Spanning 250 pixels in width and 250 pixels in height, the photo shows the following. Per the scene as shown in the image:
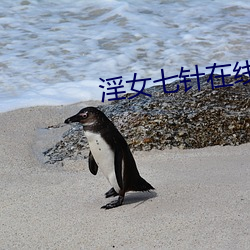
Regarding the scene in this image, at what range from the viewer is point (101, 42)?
9055 mm

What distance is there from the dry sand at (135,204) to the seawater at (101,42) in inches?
78.4

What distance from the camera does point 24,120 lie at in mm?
5910

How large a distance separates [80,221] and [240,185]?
1.04 meters

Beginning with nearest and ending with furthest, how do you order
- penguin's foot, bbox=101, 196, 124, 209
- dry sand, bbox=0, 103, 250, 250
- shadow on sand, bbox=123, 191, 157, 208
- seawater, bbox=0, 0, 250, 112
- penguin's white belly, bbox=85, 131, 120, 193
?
dry sand, bbox=0, 103, 250, 250
penguin's white belly, bbox=85, 131, 120, 193
penguin's foot, bbox=101, 196, 124, 209
shadow on sand, bbox=123, 191, 157, 208
seawater, bbox=0, 0, 250, 112

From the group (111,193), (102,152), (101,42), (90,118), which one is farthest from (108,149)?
(101,42)

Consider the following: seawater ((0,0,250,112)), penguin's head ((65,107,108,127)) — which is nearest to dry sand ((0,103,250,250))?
penguin's head ((65,107,108,127))

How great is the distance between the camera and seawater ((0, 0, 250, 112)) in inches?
293

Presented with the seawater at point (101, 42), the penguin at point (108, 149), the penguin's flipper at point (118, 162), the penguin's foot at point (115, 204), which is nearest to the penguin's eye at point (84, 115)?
the penguin at point (108, 149)

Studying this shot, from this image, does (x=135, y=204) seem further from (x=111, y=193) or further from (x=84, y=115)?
(x=84, y=115)

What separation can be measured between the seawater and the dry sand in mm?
1992

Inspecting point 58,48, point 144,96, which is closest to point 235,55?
point 58,48

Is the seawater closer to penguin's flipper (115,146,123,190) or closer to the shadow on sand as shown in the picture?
the shadow on sand

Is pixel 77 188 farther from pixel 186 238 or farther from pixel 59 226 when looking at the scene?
pixel 186 238

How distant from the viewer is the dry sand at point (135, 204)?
11.2 feet
